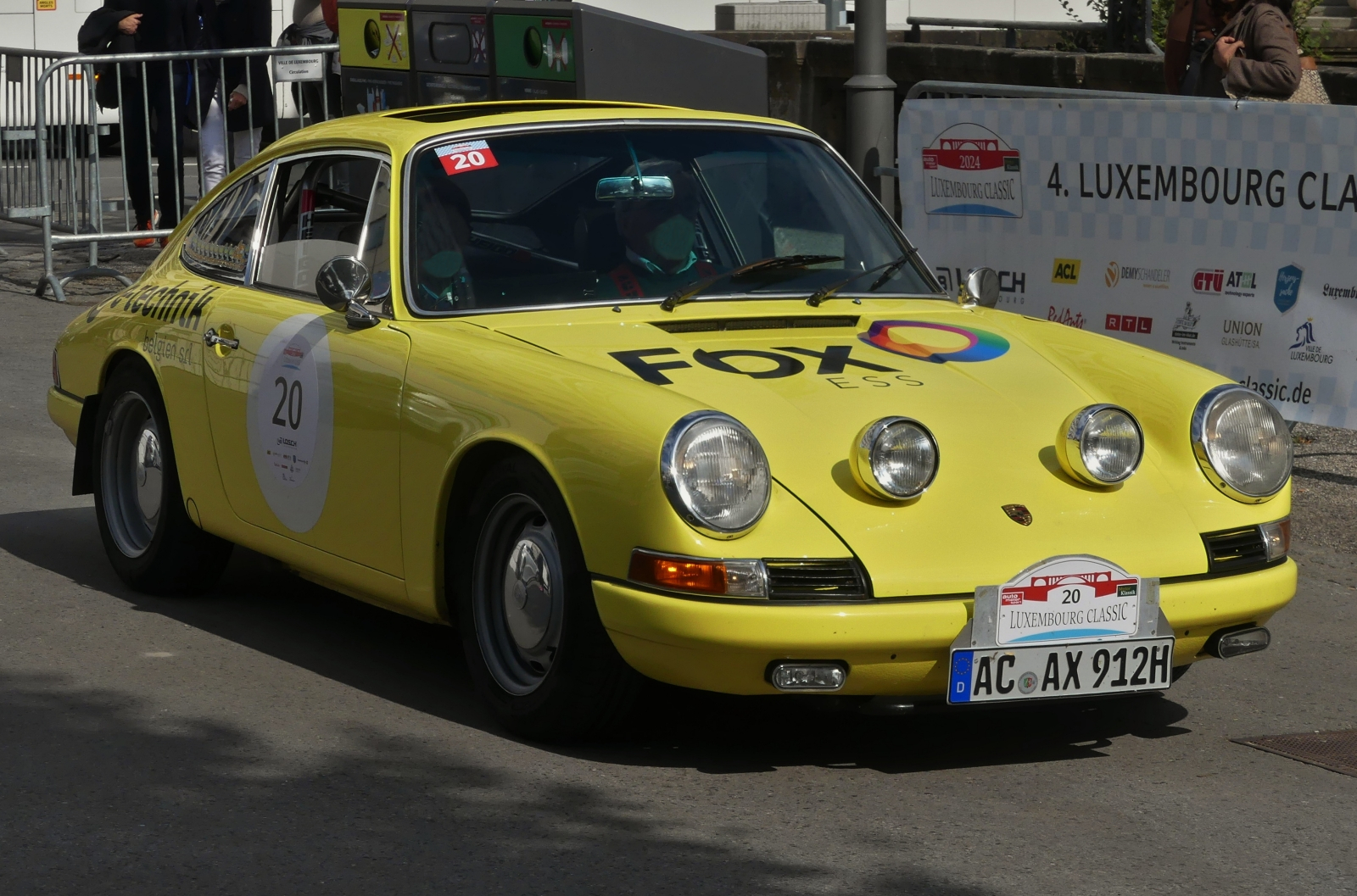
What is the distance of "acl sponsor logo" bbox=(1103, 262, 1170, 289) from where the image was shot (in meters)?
8.55

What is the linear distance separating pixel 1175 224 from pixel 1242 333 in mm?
584

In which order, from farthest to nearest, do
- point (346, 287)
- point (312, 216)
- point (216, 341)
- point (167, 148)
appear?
1. point (167, 148)
2. point (312, 216)
3. point (216, 341)
4. point (346, 287)

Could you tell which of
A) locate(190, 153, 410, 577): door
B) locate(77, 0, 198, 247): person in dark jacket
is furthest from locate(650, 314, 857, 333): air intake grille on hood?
locate(77, 0, 198, 247): person in dark jacket

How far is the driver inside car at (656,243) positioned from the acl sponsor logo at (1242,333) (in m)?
3.42

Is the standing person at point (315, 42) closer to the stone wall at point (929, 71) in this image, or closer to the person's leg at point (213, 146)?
the person's leg at point (213, 146)

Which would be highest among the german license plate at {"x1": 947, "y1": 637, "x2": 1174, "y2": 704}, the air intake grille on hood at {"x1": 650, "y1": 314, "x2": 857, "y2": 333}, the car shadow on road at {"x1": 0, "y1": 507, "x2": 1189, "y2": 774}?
the air intake grille on hood at {"x1": 650, "y1": 314, "x2": 857, "y2": 333}

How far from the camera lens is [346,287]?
5270 millimetres

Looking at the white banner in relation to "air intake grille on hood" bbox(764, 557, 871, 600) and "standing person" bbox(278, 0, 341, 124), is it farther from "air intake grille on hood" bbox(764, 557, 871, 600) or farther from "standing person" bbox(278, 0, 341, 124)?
"standing person" bbox(278, 0, 341, 124)

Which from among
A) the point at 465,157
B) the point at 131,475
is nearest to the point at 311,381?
the point at 465,157

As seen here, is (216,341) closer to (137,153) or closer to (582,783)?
(582,783)

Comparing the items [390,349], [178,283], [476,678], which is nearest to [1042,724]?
[476,678]

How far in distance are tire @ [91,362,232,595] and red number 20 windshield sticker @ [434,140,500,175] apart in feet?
4.42

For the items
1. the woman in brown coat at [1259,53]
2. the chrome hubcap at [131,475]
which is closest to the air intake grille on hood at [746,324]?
the chrome hubcap at [131,475]

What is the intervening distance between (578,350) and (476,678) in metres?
0.88
